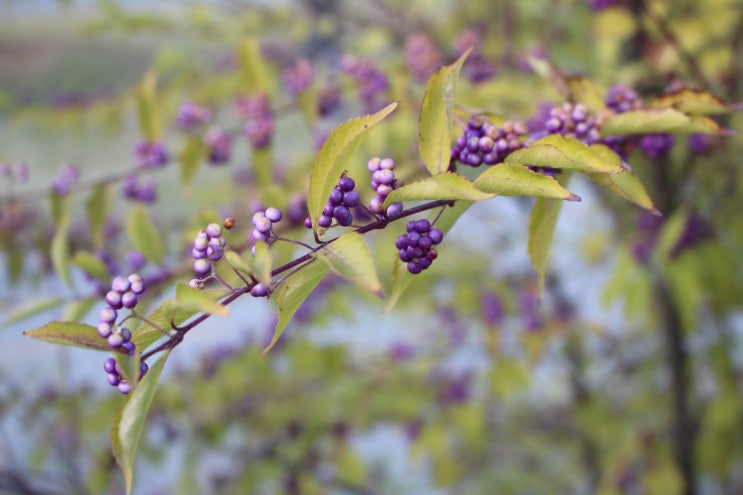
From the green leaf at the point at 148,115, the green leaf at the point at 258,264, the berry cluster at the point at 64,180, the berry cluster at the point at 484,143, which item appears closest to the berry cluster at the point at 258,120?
the green leaf at the point at 148,115

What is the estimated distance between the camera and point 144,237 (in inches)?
36.8

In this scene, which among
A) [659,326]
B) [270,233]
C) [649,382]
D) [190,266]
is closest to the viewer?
[270,233]

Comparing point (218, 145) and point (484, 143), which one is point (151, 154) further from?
point (484, 143)

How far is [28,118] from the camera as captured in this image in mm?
1856

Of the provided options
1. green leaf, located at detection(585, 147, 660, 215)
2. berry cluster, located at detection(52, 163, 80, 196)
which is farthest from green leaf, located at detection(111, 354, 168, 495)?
berry cluster, located at detection(52, 163, 80, 196)

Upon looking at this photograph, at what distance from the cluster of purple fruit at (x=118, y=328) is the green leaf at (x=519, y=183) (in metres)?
0.26

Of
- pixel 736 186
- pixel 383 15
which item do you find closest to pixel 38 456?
pixel 383 15

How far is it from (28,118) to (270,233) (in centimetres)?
165

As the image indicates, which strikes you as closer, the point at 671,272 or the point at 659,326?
the point at 671,272

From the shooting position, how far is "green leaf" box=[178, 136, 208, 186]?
42.0 inches

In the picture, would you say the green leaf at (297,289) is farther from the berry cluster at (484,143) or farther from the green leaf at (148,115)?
the green leaf at (148,115)

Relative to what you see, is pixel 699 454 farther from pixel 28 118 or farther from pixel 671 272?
pixel 28 118

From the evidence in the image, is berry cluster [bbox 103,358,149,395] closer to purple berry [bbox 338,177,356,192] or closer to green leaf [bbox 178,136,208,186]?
purple berry [bbox 338,177,356,192]

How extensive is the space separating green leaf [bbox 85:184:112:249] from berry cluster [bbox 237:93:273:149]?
23 cm
